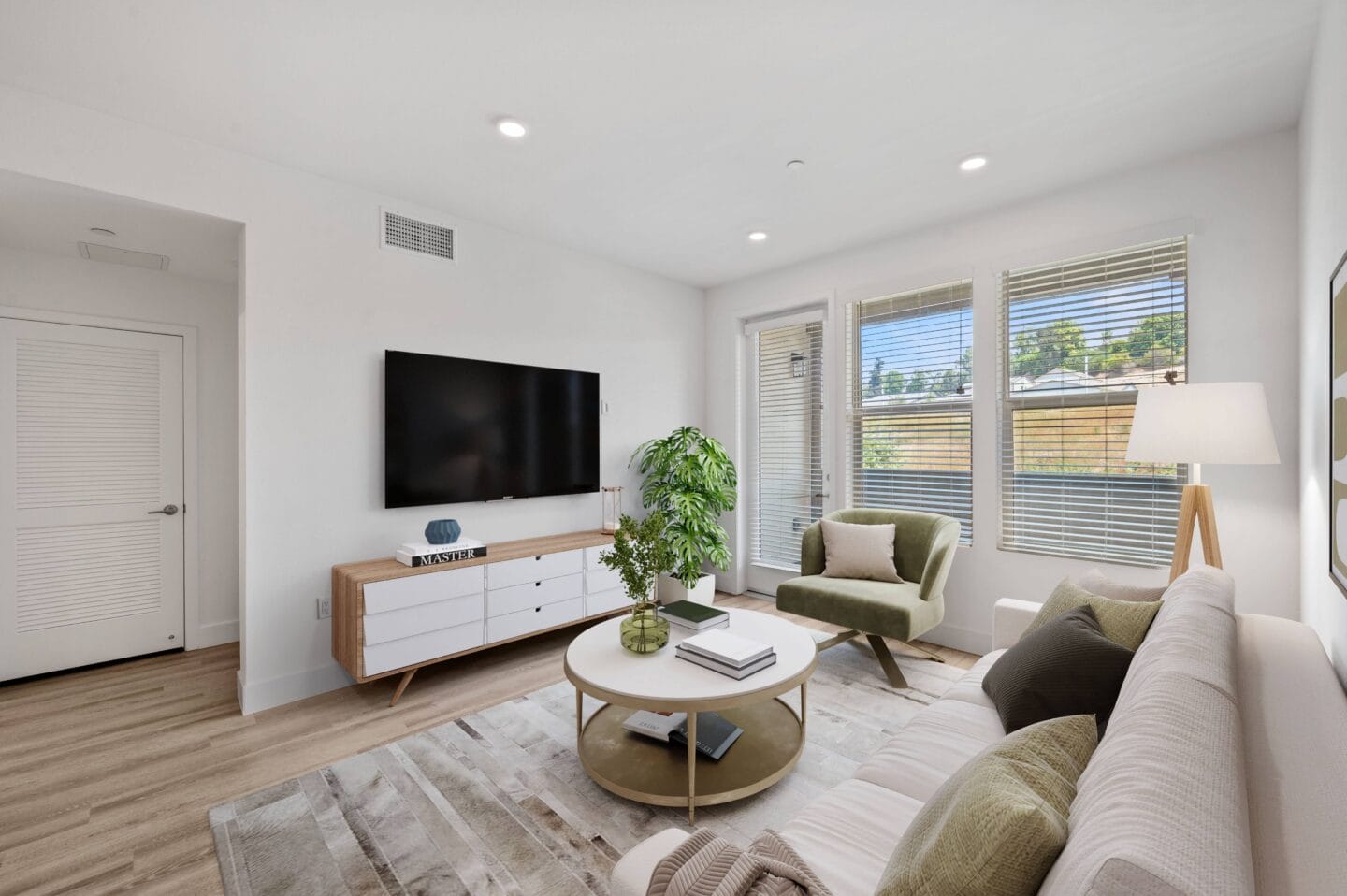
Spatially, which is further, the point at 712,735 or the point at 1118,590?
the point at 712,735

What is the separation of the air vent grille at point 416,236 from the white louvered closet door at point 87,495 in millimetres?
1632

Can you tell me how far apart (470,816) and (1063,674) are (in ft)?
6.20

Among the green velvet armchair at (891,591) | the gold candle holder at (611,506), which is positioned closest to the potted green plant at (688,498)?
the gold candle holder at (611,506)

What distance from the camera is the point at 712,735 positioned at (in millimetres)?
2232

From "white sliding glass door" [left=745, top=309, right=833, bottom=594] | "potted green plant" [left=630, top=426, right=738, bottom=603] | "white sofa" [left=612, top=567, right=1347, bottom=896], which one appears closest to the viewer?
"white sofa" [left=612, top=567, right=1347, bottom=896]

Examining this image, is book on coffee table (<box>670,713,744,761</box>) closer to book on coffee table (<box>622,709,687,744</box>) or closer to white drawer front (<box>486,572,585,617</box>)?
book on coffee table (<box>622,709,687,744</box>)

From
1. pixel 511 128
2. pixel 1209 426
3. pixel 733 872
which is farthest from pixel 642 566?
pixel 1209 426

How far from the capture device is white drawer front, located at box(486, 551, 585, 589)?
10.4 ft

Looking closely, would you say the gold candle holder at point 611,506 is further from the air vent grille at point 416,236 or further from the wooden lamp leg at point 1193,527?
the wooden lamp leg at point 1193,527

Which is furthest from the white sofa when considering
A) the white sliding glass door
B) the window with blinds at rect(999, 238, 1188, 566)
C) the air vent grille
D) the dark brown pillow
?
the air vent grille

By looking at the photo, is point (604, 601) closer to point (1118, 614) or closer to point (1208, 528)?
point (1118, 614)

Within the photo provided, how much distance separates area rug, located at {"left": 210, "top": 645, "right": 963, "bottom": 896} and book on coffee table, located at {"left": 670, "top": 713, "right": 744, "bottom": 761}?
0.65ft

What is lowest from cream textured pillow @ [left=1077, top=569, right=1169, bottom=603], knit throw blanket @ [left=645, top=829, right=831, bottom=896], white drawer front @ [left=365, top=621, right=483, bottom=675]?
white drawer front @ [left=365, top=621, right=483, bottom=675]

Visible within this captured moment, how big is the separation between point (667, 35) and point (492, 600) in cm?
271
